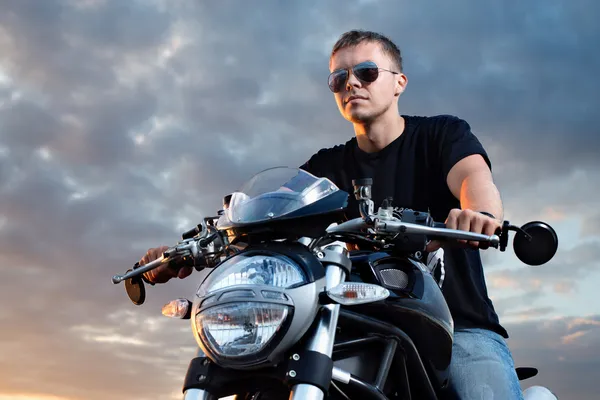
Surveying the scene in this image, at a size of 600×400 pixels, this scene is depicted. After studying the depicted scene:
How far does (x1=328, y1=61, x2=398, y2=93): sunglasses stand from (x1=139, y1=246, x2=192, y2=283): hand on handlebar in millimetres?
1894

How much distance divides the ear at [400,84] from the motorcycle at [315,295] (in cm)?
211

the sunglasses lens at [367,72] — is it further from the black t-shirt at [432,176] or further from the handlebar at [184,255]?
the handlebar at [184,255]

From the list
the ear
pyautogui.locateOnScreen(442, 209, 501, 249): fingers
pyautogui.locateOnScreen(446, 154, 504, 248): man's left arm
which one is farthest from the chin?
pyautogui.locateOnScreen(442, 209, 501, 249): fingers

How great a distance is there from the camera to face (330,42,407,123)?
4.77 m

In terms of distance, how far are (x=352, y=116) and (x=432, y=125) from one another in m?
0.58

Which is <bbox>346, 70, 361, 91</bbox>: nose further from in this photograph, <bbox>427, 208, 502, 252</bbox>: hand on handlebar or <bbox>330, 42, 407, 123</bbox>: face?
<bbox>427, 208, 502, 252</bbox>: hand on handlebar

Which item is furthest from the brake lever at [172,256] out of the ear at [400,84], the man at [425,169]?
the ear at [400,84]

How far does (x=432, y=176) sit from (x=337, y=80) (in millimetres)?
917

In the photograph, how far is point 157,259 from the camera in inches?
131

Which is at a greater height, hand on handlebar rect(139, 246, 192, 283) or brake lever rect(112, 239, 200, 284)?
hand on handlebar rect(139, 246, 192, 283)

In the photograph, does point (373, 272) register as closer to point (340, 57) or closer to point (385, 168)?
point (385, 168)

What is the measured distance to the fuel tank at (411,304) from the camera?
9.41 ft

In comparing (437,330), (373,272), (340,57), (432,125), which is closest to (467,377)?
(437,330)

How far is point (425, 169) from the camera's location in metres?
4.71
